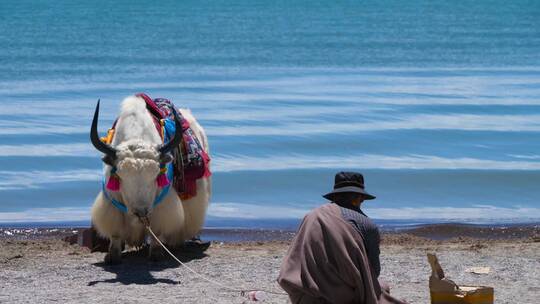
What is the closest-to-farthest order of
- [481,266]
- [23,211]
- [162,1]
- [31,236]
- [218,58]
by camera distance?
[481,266], [31,236], [23,211], [218,58], [162,1]

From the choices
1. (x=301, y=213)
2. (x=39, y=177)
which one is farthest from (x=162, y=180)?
(x=39, y=177)

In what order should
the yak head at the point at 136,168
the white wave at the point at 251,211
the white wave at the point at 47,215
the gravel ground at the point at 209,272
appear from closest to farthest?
1. the gravel ground at the point at 209,272
2. the yak head at the point at 136,168
3. the white wave at the point at 47,215
4. the white wave at the point at 251,211

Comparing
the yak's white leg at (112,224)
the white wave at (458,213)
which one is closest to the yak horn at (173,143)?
the yak's white leg at (112,224)

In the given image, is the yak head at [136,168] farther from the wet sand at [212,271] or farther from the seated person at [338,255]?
the seated person at [338,255]

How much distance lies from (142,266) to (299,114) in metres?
10.7

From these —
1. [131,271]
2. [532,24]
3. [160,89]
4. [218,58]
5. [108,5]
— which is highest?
[108,5]

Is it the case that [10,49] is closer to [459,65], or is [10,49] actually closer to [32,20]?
[459,65]

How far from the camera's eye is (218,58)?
34.4m

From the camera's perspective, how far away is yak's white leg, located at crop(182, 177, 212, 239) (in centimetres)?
963

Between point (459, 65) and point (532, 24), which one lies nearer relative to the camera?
point (459, 65)

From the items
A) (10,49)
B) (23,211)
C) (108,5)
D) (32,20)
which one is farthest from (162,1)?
(23,211)

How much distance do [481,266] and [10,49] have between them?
3085 centimetres

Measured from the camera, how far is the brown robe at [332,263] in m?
5.77

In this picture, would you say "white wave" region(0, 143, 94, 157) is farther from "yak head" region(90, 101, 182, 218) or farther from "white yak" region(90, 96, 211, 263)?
"yak head" region(90, 101, 182, 218)
